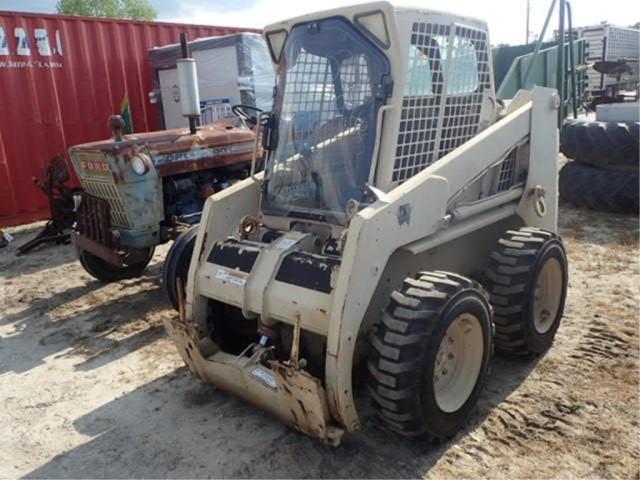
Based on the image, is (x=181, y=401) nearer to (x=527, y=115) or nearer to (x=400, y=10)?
(x=400, y=10)

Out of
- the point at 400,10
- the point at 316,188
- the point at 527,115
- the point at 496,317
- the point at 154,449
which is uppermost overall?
the point at 400,10

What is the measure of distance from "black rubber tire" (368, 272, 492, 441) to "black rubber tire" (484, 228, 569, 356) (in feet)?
2.22

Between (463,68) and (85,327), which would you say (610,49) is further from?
(85,327)

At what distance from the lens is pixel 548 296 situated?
3.85 metres

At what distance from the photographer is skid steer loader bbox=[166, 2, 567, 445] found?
8.72 feet

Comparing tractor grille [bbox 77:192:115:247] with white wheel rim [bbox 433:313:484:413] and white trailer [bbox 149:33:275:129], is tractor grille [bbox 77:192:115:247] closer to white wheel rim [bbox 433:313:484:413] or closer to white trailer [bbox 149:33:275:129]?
white trailer [bbox 149:33:275:129]

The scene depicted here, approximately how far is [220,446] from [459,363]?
137cm

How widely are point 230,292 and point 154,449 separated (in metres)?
A: 0.94

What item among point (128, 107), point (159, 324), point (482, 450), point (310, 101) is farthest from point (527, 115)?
point (128, 107)

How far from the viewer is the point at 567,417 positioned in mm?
3100

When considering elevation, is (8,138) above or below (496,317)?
above

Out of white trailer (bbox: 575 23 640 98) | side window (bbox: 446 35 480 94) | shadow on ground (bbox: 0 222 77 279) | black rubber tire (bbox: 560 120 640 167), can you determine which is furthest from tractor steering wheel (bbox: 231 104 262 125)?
white trailer (bbox: 575 23 640 98)

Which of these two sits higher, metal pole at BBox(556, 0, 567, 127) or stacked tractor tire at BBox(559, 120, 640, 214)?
metal pole at BBox(556, 0, 567, 127)

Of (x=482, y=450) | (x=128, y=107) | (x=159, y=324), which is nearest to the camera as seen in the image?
(x=482, y=450)
